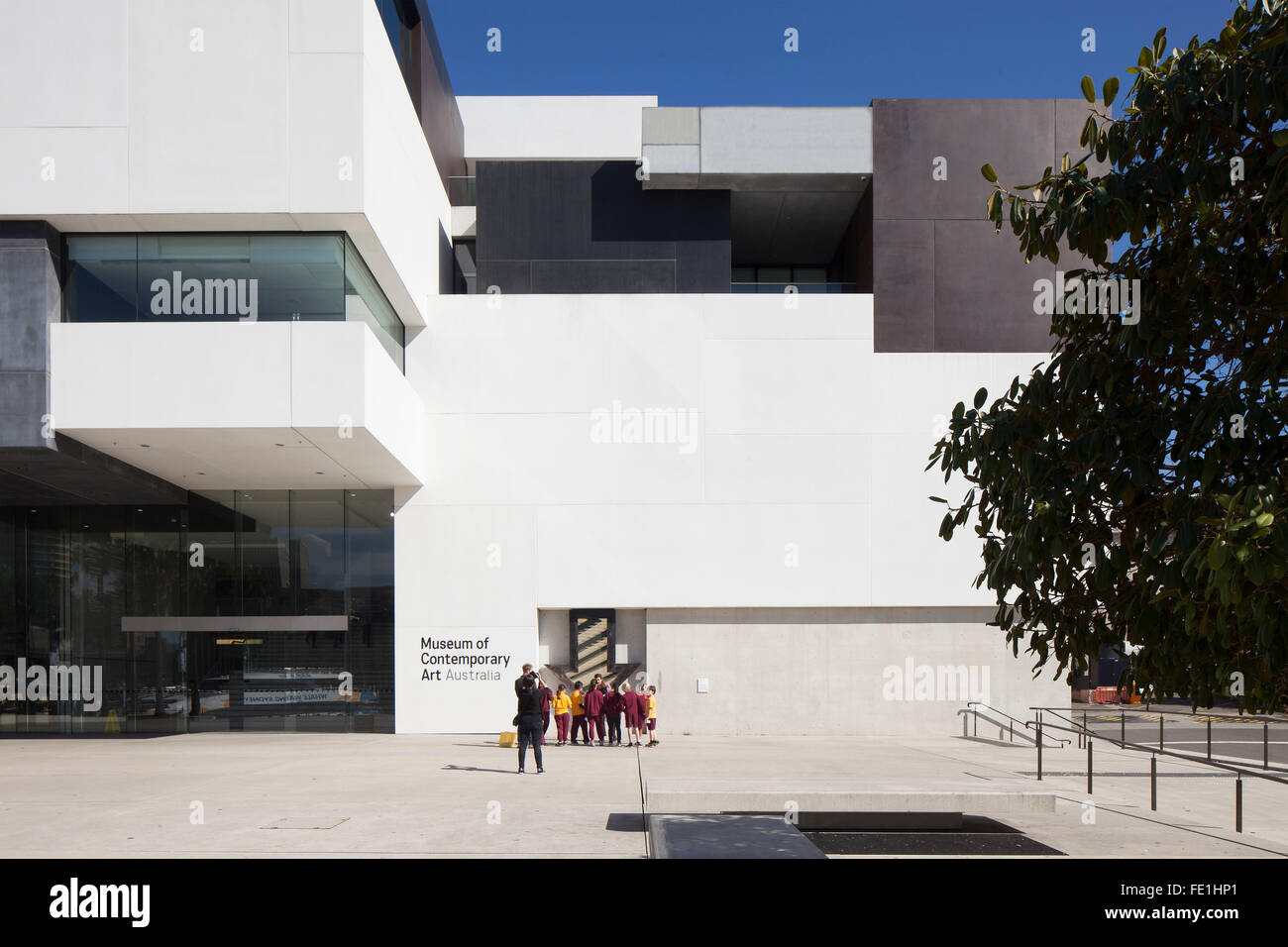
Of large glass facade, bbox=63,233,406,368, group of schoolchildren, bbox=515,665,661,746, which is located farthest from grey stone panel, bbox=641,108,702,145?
group of schoolchildren, bbox=515,665,661,746

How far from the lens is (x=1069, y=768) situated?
18250 mm

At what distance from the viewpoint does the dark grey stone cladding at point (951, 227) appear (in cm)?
2428

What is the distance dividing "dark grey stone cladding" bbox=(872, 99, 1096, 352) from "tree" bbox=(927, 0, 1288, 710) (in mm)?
19580

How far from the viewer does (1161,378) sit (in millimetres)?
4945

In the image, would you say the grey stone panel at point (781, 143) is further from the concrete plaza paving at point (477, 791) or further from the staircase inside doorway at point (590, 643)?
the concrete plaza paving at point (477, 791)

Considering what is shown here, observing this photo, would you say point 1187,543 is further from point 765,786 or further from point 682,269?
point 682,269

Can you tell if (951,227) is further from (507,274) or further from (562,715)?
(562,715)

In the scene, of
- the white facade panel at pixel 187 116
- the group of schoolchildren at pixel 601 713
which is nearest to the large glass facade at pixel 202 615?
the group of schoolchildren at pixel 601 713

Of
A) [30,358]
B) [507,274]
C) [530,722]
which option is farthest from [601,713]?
[30,358]

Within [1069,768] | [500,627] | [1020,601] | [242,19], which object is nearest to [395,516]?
[500,627]

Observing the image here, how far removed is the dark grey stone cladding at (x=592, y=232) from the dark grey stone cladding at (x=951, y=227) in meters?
4.08

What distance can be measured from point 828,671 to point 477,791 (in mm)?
12325

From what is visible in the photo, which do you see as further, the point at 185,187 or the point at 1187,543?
the point at 185,187
